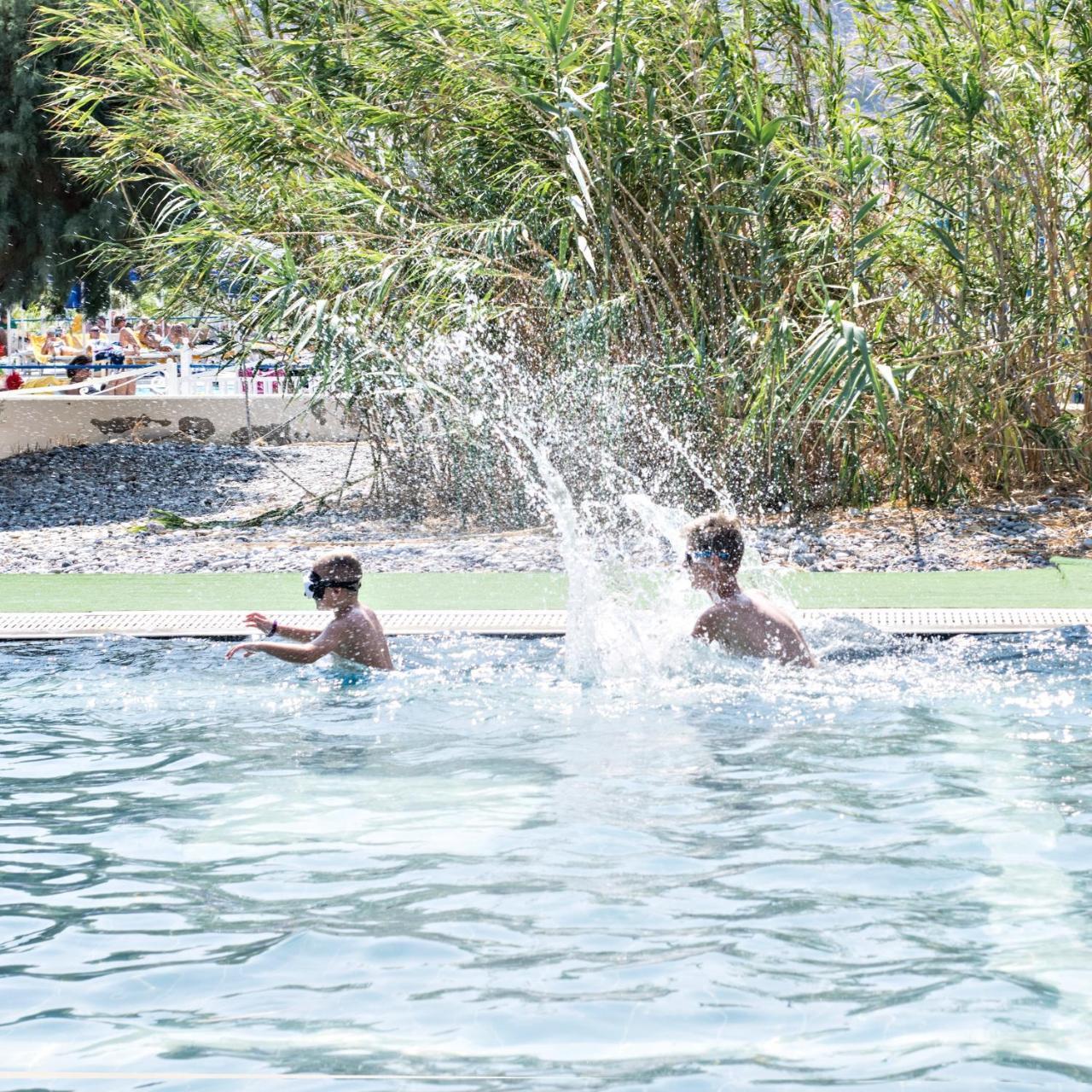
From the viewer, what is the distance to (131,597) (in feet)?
27.1

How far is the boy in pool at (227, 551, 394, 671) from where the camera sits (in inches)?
250

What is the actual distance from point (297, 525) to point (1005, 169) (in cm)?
544

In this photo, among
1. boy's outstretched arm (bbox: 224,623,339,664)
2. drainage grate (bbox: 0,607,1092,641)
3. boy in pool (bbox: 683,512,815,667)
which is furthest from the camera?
drainage grate (bbox: 0,607,1092,641)

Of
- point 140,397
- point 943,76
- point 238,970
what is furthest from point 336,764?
point 140,397

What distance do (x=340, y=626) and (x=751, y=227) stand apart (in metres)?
5.09

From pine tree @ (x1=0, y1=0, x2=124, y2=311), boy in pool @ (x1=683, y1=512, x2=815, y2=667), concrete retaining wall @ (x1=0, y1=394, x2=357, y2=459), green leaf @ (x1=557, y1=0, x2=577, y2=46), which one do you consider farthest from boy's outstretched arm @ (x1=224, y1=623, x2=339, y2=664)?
concrete retaining wall @ (x1=0, y1=394, x2=357, y2=459)

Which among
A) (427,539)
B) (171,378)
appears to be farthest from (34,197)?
(427,539)

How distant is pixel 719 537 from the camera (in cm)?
612

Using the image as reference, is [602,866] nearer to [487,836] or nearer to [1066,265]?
[487,836]

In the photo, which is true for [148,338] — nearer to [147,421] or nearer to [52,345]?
[52,345]

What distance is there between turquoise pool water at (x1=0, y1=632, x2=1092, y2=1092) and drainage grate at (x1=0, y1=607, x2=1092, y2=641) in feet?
0.98

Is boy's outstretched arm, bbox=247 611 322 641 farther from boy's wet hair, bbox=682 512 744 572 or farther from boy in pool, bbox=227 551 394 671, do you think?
boy's wet hair, bbox=682 512 744 572

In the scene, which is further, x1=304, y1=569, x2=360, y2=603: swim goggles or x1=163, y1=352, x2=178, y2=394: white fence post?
x1=163, y1=352, x2=178, y2=394: white fence post

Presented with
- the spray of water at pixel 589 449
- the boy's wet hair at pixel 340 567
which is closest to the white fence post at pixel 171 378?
the spray of water at pixel 589 449
